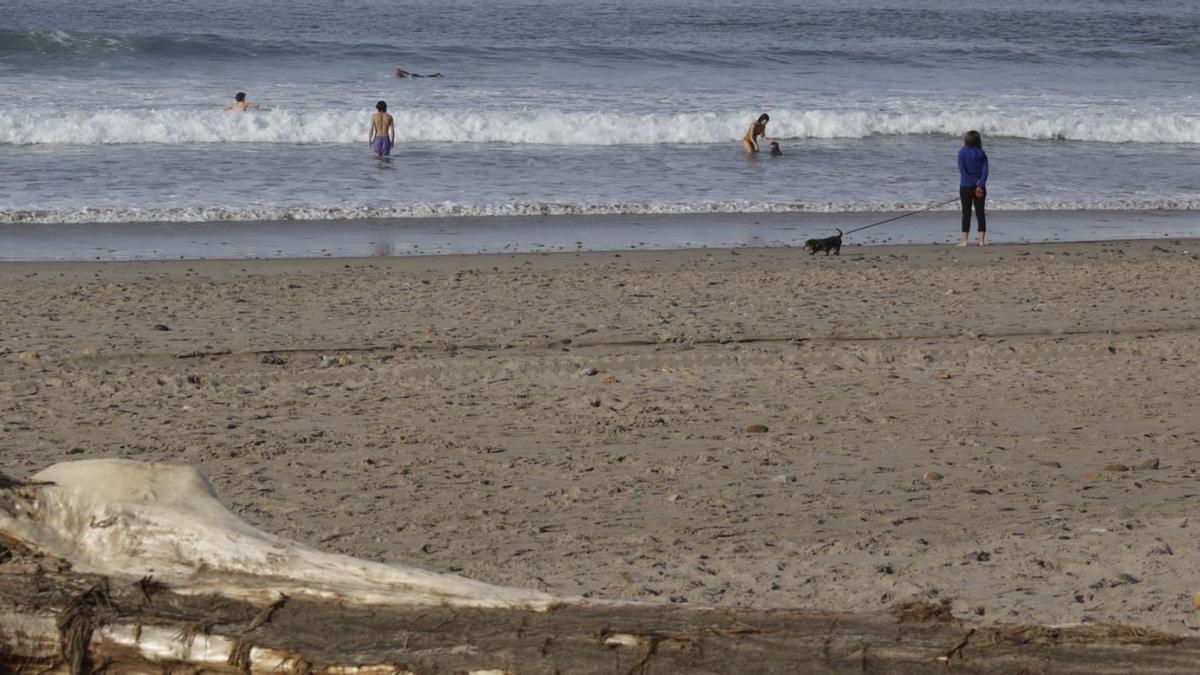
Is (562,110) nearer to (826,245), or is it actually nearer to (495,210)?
(495,210)

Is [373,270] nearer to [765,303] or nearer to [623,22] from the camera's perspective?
[765,303]

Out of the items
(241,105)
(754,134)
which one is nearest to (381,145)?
(241,105)

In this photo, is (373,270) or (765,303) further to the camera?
(373,270)

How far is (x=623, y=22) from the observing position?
42.8m

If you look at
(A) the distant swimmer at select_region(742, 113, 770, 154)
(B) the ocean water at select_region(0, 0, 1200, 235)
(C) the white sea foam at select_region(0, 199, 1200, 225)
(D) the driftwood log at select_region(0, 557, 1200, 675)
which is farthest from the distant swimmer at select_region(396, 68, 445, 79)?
(D) the driftwood log at select_region(0, 557, 1200, 675)

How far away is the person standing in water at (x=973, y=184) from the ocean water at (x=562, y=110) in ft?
7.28

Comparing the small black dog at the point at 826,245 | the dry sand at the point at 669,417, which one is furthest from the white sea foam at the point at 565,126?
the dry sand at the point at 669,417

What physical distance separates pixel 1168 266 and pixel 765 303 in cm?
450

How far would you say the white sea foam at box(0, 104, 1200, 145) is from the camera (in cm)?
2184

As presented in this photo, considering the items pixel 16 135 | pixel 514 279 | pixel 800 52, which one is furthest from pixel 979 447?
pixel 800 52

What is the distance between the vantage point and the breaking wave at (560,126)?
2183cm

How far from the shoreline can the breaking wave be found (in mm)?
7366

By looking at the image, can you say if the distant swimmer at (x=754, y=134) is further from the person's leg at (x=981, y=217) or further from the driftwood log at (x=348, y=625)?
the driftwood log at (x=348, y=625)

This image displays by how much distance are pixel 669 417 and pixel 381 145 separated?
539 inches
